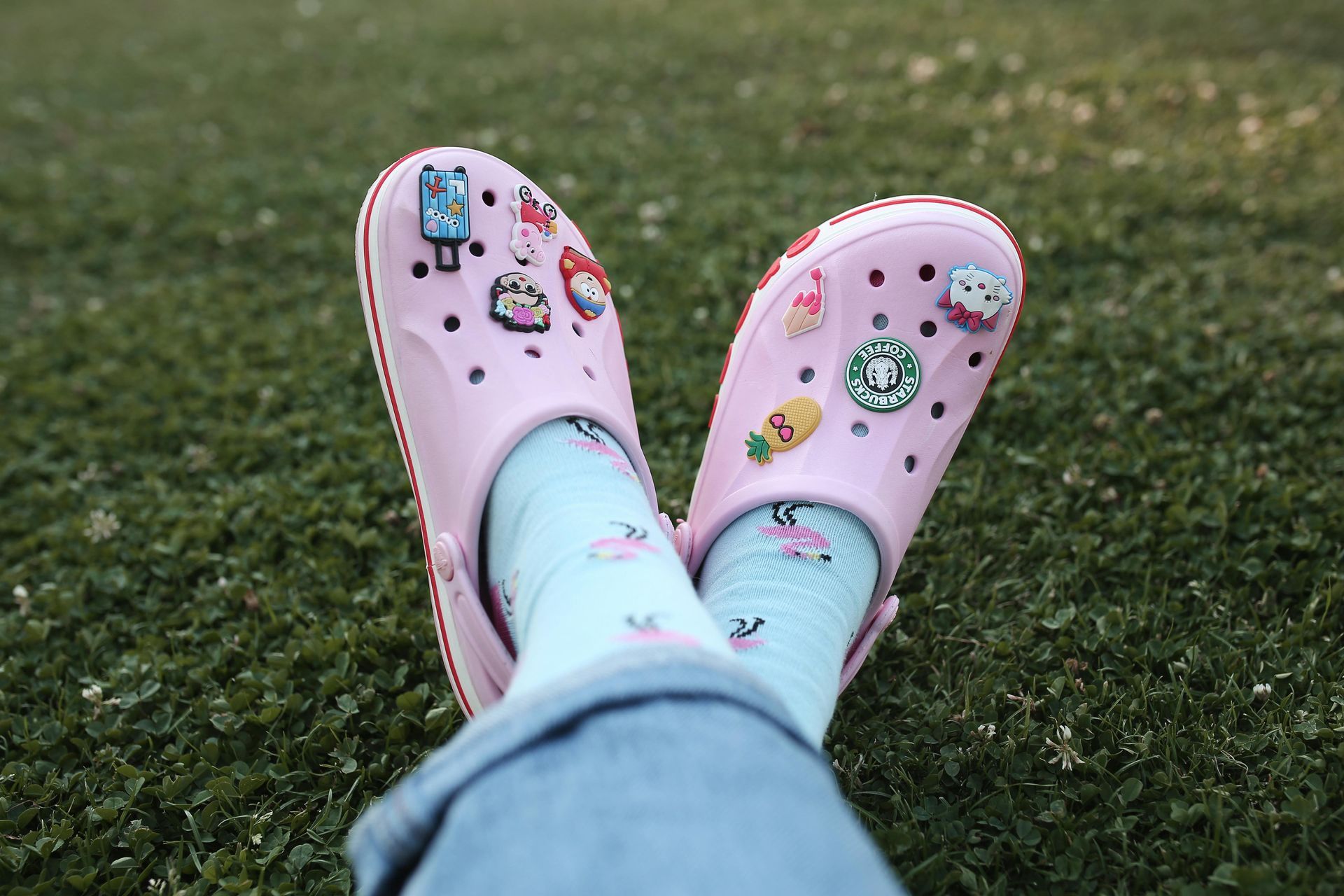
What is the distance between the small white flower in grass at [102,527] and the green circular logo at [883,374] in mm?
1522

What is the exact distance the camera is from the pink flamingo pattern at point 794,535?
4.58 ft

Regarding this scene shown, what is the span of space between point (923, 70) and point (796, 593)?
10.7 ft

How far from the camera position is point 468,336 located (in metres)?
1.56

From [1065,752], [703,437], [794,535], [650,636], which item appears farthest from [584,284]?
[1065,752]

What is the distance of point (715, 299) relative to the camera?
2.53 meters

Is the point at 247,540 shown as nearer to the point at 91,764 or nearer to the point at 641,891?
the point at 91,764

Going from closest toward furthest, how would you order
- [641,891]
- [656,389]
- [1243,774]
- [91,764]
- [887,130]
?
[641,891], [1243,774], [91,764], [656,389], [887,130]

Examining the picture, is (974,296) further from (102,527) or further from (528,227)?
(102,527)

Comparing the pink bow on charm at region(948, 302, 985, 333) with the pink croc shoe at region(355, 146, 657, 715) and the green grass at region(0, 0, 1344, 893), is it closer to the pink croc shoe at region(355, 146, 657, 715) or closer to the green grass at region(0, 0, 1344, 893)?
the green grass at region(0, 0, 1344, 893)

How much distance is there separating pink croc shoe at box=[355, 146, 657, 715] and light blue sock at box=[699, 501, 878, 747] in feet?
0.62

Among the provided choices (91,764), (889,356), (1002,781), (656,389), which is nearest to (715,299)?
(656,389)

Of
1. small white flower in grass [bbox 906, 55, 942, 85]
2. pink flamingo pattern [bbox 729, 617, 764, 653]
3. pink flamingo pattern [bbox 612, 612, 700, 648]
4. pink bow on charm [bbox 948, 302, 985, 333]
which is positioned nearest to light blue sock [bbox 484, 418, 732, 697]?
pink flamingo pattern [bbox 612, 612, 700, 648]

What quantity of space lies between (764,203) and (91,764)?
2337 millimetres

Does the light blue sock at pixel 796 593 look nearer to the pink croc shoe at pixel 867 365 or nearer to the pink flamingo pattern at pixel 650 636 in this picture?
the pink croc shoe at pixel 867 365
